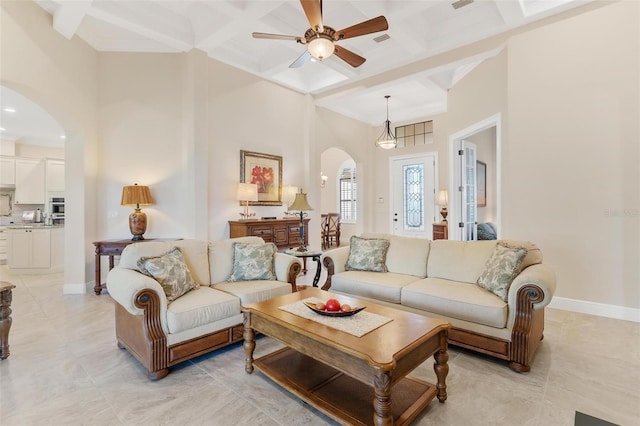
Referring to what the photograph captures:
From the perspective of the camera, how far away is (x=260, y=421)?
6.07ft

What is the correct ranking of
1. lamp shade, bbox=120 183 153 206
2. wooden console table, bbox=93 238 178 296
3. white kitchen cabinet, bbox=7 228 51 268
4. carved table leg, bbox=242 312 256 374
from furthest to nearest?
white kitchen cabinet, bbox=7 228 51 268 → lamp shade, bbox=120 183 153 206 → wooden console table, bbox=93 238 178 296 → carved table leg, bbox=242 312 256 374

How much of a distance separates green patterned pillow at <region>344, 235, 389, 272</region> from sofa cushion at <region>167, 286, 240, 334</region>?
1.54 m

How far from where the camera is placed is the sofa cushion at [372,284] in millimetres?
3146

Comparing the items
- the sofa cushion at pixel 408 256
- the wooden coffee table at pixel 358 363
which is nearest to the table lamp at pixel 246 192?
the sofa cushion at pixel 408 256

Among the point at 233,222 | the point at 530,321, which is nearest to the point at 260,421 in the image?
the point at 530,321

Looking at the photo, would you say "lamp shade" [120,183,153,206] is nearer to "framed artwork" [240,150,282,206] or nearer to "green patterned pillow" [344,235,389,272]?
"framed artwork" [240,150,282,206]

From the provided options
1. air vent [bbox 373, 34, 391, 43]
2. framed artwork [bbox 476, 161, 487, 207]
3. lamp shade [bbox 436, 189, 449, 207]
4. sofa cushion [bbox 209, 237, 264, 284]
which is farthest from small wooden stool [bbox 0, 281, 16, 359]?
framed artwork [bbox 476, 161, 487, 207]

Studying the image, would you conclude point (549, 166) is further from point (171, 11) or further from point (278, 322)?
point (171, 11)

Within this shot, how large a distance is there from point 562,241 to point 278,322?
3.63m

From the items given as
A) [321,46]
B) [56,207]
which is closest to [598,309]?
[321,46]

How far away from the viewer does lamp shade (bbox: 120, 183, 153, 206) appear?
4.41 m

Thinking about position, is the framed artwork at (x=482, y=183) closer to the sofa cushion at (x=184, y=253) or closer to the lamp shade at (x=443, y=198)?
the lamp shade at (x=443, y=198)

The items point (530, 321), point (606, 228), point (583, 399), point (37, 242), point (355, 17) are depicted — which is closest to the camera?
point (583, 399)

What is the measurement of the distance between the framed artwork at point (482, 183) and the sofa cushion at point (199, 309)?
20.2 feet
